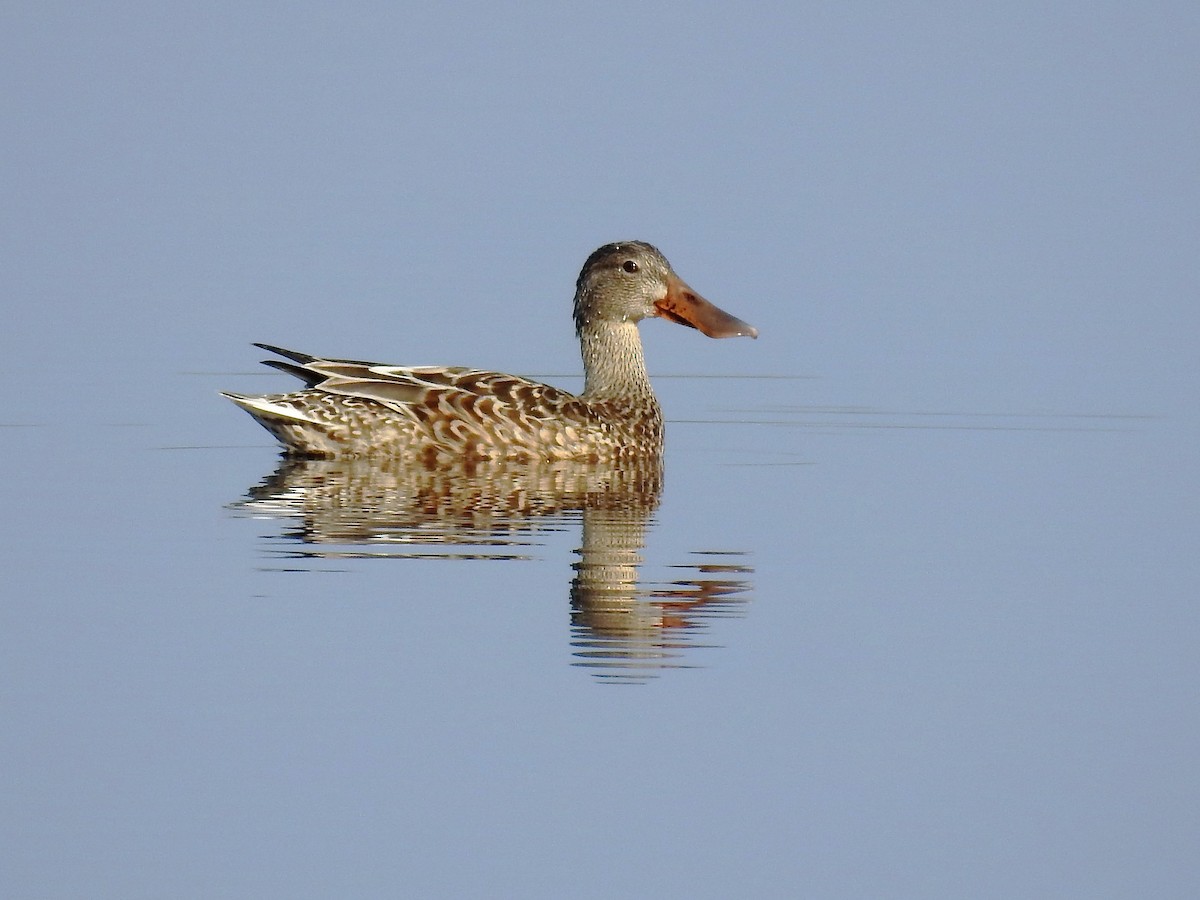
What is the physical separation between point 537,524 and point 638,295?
12.4 feet

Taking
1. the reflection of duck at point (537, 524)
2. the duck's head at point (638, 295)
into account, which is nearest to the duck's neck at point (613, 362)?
the duck's head at point (638, 295)

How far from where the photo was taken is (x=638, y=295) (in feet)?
44.1

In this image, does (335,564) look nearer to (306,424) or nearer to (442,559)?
(442,559)

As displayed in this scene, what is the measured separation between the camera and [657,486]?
11609 mm

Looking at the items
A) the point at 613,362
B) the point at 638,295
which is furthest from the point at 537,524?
the point at 638,295

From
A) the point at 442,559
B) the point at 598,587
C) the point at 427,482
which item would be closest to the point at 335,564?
the point at 442,559

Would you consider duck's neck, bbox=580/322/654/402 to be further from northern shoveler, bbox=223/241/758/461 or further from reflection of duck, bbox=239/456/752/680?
reflection of duck, bbox=239/456/752/680

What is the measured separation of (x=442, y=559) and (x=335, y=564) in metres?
0.45

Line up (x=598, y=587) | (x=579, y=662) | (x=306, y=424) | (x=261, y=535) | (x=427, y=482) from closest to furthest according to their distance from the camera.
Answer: (x=579, y=662)
(x=598, y=587)
(x=261, y=535)
(x=427, y=482)
(x=306, y=424)

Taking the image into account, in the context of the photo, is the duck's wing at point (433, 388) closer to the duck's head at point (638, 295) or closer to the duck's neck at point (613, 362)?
the duck's neck at point (613, 362)

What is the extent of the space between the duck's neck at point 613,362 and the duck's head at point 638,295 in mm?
65

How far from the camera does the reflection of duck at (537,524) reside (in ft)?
26.2

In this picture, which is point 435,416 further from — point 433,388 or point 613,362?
point 613,362

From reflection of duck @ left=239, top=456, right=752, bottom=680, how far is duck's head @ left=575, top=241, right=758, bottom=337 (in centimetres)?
122
